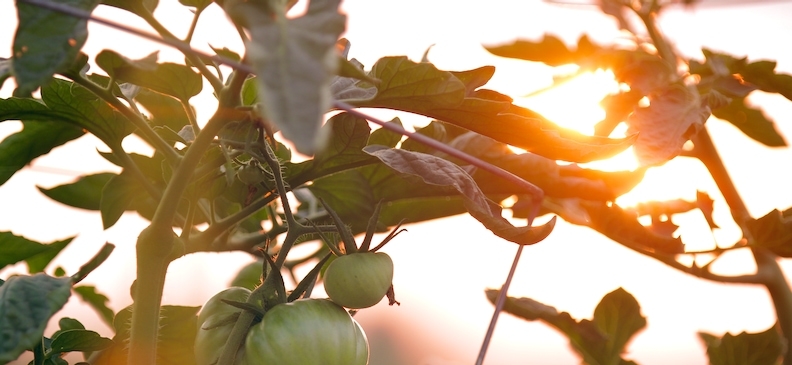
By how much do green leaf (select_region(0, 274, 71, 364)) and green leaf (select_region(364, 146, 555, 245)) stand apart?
149mm

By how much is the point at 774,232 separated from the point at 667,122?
0.40ft

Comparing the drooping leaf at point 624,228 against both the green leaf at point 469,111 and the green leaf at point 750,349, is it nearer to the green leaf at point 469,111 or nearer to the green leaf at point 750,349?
the green leaf at point 750,349

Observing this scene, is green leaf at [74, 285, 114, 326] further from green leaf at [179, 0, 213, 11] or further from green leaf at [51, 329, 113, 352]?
green leaf at [179, 0, 213, 11]

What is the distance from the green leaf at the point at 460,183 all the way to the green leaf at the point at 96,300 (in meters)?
0.40

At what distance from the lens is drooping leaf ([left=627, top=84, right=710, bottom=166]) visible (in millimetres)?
416

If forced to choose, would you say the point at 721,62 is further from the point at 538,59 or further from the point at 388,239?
the point at 388,239

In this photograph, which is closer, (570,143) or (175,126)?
(570,143)

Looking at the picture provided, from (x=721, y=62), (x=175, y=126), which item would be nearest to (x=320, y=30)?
(x=175, y=126)

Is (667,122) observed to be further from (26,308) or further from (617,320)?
(26,308)

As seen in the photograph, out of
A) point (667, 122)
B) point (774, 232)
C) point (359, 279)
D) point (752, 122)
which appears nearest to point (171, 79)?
point (359, 279)

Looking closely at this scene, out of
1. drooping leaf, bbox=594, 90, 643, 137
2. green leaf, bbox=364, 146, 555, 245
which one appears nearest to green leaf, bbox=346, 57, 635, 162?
green leaf, bbox=364, 146, 555, 245

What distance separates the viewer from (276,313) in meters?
0.32

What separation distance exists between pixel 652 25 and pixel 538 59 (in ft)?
0.38

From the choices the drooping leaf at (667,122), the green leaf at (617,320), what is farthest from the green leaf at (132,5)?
the green leaf at (617,320)
